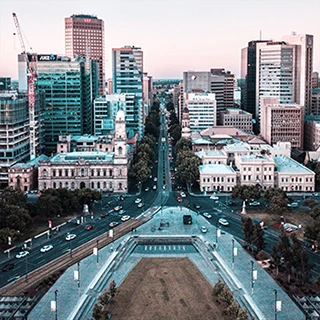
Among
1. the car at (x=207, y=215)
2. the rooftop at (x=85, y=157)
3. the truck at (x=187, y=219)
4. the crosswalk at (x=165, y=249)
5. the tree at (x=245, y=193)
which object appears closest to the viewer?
the crosswalk at (x=165, y=249)

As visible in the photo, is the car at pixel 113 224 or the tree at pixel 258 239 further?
the car at pixel 113 224

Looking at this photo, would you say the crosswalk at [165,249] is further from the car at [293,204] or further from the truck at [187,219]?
the car at [293,204]

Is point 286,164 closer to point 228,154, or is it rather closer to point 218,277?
point 228,154

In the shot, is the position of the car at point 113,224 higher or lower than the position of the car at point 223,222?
lower

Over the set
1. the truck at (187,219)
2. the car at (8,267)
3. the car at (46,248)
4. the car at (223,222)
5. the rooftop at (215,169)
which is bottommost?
the car at (8,267)

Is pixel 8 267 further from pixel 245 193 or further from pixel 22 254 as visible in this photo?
pixel 245 193

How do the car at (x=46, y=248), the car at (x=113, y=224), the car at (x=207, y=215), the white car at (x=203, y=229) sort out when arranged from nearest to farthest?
1. the car at (x=46, y=248)
2. the white car at (x=203, y=229)
3. the car at (x=113, y=224)
4. the car at (x=207, y=215)

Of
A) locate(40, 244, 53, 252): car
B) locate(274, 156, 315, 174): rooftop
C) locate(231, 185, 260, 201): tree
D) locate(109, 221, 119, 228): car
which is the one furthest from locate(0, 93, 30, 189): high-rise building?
locate(274, 156, 315, 174): rooftop

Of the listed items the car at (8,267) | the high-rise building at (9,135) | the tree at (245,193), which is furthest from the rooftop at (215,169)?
the car at (8,267)

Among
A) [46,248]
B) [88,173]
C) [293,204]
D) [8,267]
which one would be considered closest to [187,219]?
[293,204]
